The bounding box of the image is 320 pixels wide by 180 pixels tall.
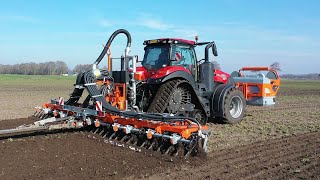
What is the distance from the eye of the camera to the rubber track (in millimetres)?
8133

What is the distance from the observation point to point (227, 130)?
367 inches

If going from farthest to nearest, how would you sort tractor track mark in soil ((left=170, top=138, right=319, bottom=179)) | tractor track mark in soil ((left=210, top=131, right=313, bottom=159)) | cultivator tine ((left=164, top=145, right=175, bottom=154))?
tractor track mark in soil ((left=210, top=131, right=313, bottom=159)) → cultivator tine ((left=164, top=145, right=175, bottom=154)) → tractor track mark in soil ((left=170, top=138, right=319, bottom=179))

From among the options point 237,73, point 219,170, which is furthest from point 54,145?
point 237,73

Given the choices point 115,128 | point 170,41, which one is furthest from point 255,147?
point 170,41

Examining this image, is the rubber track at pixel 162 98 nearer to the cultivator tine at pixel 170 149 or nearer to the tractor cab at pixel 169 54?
the tractor cab at pixel 169 54

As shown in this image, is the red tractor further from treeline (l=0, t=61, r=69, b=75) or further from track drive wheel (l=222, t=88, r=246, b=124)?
treeline (l=0, t=61, r=69, b=75)

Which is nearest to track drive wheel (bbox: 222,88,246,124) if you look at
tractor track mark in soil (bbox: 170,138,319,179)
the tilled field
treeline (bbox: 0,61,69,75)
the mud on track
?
the tilled field

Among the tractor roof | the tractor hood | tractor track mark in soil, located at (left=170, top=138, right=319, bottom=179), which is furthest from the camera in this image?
the tractor roof

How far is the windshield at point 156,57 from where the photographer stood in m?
9.22

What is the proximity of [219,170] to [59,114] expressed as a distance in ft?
17.6

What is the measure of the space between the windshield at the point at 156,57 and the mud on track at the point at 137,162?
8.92ft

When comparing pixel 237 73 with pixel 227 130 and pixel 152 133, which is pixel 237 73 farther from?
pixel 152 133

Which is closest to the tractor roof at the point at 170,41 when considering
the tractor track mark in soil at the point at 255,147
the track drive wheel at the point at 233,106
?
the track drive wheel at the point at 233,106

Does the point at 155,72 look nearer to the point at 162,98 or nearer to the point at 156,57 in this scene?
the point at 156,57
